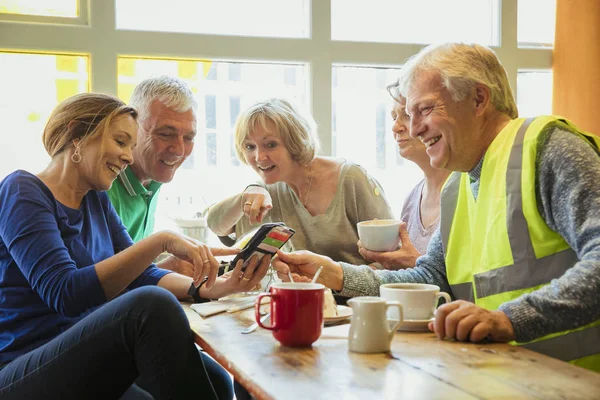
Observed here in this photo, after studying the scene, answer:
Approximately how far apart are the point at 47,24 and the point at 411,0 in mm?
2074

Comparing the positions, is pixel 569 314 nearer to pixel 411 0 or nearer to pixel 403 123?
pixel 403 123

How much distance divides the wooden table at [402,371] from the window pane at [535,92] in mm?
3338

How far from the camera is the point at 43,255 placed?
5.44 feet

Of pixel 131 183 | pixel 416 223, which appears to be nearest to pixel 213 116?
pixel 131 183

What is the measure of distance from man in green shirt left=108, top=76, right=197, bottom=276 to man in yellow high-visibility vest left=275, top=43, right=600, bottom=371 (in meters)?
0.89

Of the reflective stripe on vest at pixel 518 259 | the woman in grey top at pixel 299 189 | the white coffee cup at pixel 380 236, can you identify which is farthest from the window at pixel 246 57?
the reflective stripe on vest at pixel 518 259

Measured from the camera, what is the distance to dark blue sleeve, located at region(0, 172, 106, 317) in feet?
5.41

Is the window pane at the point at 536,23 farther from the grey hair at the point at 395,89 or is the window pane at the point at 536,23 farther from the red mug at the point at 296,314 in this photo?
the red mug at the point at 296,314

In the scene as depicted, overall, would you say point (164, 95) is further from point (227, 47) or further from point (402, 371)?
point (402, 371)

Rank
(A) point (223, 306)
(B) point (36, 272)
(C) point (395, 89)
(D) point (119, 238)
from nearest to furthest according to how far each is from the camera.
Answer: (B) point (36, 272) → (A) point (223, 306) → (D) point (119, 238) → (C) point (395, 89)

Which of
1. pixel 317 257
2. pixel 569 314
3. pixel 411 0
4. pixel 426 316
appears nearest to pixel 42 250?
pixel 317 257

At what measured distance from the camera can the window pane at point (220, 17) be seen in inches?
146

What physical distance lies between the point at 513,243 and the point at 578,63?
3.08m

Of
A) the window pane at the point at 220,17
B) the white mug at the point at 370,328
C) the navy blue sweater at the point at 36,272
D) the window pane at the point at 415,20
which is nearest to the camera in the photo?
the white mug at the point at 370,328
